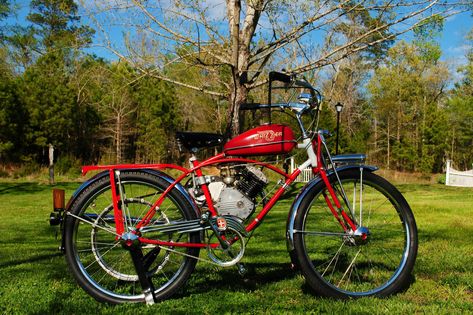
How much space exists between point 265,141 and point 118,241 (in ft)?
3.87

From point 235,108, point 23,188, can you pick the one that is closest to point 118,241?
point 235,108

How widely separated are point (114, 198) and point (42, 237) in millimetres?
4959

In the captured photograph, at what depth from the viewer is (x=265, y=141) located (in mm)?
2916

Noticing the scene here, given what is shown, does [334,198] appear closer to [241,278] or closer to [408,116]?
[241,278]

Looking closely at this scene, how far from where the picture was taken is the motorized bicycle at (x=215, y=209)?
2.86 m

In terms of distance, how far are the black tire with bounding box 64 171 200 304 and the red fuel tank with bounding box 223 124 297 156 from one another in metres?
0.53

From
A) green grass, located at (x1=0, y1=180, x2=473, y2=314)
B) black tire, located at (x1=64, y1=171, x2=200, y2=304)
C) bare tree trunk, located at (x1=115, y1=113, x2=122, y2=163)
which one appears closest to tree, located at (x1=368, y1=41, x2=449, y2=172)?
bare tree trunk, located at (x1=115, y1=113, x2=122, y2=163)

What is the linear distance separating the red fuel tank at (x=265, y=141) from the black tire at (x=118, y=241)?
534 millimetres

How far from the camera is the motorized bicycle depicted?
286 centimetres

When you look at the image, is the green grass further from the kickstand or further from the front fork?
the front fork

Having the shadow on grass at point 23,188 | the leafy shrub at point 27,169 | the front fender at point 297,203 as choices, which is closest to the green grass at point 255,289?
the front fender at point 297,203

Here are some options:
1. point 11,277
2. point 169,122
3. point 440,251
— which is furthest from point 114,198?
point 169,122

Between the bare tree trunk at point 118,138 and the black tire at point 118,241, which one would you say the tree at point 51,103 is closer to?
the bare tree trunk at point 118,138

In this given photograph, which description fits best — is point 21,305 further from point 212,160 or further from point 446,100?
point 446,100
